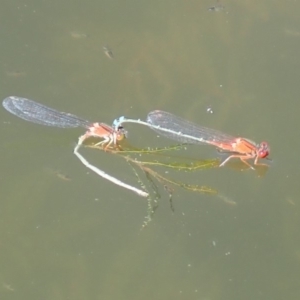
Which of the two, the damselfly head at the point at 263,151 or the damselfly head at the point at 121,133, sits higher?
the damselfly head at the point at 121,133

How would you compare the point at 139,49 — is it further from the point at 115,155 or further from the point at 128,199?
the point at 128,199

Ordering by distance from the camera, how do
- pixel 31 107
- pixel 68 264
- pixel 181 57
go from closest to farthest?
1. pixel 68 264
2. pixel 31 107
3. pixel 181 57

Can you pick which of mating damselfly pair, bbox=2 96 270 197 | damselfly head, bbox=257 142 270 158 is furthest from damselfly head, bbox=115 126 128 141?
damselfly head, bbox=257 142 270 158

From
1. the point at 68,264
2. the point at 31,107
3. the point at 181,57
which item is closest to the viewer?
the point at 68,264

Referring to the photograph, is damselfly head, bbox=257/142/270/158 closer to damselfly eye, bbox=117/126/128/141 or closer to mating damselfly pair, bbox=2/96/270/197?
mating damselfly pair, bbox=2/96/270/197

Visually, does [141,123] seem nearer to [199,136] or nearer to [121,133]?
[121,133]

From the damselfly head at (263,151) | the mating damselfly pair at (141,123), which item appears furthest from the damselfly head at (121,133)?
the damselfly head at (263,151)

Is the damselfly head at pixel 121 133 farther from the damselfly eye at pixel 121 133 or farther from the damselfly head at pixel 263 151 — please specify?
the damselfly head at pixel 263 151

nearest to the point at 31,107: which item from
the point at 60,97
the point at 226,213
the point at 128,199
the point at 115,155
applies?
the point at 60,97
